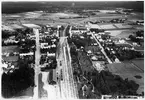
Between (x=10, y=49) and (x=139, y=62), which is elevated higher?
(x=10, y=49)

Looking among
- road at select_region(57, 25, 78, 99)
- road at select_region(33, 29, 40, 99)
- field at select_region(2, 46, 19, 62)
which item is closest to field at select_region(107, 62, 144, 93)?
road at select_region(57, 25, 78, 99)

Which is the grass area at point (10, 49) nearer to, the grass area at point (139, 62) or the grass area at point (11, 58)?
the grass area at point (11, 58)

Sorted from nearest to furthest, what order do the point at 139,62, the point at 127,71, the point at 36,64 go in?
the point at 127,71 → the point at 36,64 → the point at 139,62

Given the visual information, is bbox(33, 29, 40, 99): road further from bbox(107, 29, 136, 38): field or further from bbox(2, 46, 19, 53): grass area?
bbox(107, 29, 136, 38): field

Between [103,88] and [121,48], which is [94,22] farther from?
[103,88]

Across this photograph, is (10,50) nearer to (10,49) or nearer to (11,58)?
(10,49)

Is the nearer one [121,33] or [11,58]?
[11,58]

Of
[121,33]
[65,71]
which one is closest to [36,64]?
[65,71]

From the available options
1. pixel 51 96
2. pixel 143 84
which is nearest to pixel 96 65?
pixel 143 84

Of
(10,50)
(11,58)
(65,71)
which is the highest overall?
(10,50)
